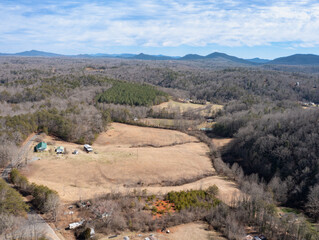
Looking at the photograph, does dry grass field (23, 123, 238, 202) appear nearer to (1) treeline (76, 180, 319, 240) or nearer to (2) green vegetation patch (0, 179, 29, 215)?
(1) treeline (76, 180, 319, 240)

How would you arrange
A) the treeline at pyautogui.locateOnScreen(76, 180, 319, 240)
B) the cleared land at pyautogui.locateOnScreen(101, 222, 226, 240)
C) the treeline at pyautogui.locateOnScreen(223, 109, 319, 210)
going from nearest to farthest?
the cleared land at pyautogui.locateOnScreen(101, 222, 226, 240), the treeline at pyautogui.locateOnScreen(76, 180, 319, 240), the treeline at pyautogui.locateOnScreen(223, 109, 319, 210)

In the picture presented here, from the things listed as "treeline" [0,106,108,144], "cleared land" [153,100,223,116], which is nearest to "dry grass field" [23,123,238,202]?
"treeline" [0,106,108,144]

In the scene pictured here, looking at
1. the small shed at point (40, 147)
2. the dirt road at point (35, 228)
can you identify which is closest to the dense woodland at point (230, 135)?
the dirt road at point (35, 228)

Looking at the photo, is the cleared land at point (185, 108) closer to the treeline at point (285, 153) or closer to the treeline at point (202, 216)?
the treeline at point (285, 153)

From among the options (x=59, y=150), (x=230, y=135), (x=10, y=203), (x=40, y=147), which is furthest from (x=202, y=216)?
(x=230, y=135)

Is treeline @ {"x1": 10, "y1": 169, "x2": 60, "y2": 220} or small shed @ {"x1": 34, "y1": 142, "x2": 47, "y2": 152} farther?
small shed @ {"x1": 34, "y1": 142, "x2": 47, "y2": 152}

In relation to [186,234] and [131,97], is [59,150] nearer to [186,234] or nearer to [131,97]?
[186,234]
